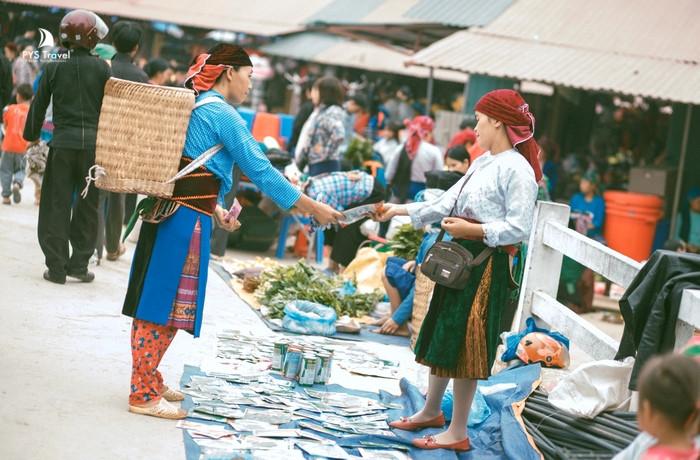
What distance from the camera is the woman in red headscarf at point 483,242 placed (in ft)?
18.8

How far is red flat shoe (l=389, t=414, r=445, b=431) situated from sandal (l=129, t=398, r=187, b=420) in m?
1.26

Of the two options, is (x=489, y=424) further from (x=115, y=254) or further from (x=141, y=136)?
(x=115, y=254)

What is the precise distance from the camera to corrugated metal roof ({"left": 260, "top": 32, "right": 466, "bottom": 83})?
2295cm

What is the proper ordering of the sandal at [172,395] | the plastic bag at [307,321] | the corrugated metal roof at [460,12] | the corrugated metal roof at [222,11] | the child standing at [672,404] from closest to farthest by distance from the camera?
the child standing at [672,404] < the sandal at [172,395] < the plastic bag at [307,321] < the corrugated metal roof at [460,12] < the corrugated metal roof at [222,11]

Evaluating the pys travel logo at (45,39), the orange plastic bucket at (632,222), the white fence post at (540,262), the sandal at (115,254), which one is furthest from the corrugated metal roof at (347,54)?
the white fence post at (540,262)

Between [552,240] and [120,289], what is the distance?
3.83 meters

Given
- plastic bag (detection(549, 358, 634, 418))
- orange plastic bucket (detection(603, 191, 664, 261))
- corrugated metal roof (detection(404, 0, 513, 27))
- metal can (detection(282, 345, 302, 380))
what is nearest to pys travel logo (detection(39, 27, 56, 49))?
metal can (detection(282, 345, 302, 380))

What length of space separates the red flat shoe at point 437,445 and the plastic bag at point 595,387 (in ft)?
1.76

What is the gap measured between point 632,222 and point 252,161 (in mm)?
10545

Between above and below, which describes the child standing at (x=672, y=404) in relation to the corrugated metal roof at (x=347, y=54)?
below

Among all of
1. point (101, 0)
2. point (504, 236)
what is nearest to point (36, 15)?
point (101, 0)

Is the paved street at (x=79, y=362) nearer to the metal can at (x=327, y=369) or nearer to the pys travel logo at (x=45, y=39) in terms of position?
the metal can at (x=327, y=369)

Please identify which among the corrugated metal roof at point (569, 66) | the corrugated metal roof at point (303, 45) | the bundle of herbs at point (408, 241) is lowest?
the bundle of herbs at point (408, 241)

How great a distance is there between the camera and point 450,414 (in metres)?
A: 6.65
